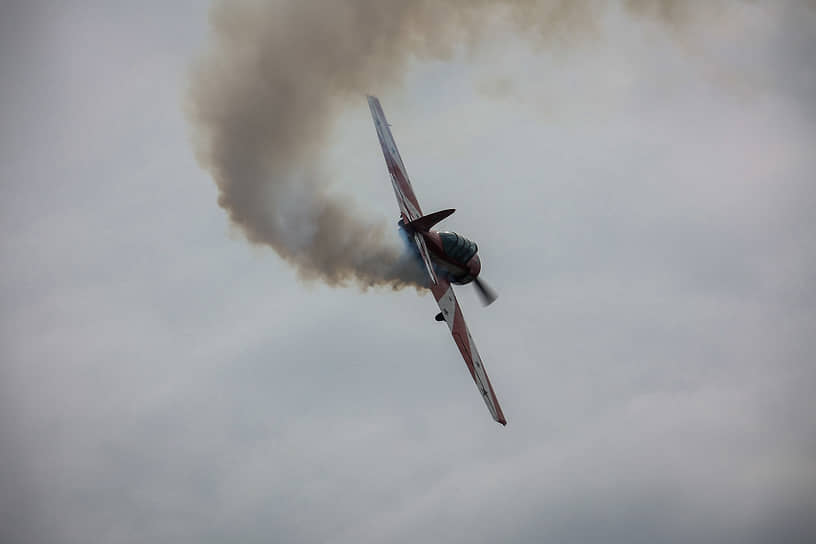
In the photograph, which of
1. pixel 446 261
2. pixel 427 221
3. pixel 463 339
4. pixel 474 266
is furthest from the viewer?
pixel 474 266

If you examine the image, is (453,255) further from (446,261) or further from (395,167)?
(395,167)

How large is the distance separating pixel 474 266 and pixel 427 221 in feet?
13.9

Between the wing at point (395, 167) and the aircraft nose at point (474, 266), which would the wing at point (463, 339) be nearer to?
the aircraft nose at point (474, 266)

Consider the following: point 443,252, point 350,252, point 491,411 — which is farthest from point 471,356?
point 350,252

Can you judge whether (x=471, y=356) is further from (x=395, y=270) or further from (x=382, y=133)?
(x=382, y=133)

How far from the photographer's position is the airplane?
992 inches

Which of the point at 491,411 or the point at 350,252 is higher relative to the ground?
the point at 350,252

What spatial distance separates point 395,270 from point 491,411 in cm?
595

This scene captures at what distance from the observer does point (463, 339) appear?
85.3 feet

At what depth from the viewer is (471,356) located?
85.0ft

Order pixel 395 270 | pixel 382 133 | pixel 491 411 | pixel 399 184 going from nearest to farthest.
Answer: pixel 491 411, pixel 395 270, pixel 399 184, pixel 382 133

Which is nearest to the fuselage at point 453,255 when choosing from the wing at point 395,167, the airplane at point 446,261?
the airplane at point 446,261

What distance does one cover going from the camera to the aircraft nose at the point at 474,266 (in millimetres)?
28516

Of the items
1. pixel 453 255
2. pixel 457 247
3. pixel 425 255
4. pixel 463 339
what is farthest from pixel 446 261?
pixel 463 339
